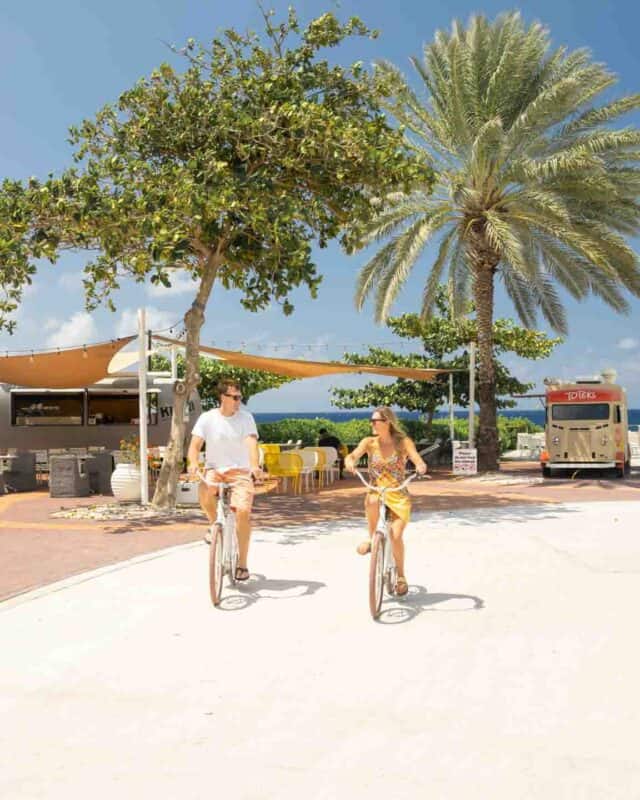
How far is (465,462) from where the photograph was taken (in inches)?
786

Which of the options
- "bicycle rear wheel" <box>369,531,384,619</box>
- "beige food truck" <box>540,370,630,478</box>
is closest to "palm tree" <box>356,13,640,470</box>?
"beige food truck" <box>540,370,630,478</box>

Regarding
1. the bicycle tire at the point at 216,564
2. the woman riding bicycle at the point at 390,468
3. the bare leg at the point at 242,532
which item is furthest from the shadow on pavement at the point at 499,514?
the bicycle tire at the point at 216,564

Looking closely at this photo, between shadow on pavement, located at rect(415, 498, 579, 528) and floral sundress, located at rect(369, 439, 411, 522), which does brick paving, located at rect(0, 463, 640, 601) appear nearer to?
shadow on pavement, located at rect(415, 498, 579, 528)

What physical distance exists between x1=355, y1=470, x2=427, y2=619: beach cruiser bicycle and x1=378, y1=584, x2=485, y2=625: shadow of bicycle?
102 mm

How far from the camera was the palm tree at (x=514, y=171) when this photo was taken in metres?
17.7

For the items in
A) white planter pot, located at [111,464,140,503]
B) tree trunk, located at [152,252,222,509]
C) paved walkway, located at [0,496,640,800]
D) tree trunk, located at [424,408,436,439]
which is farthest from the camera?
tree trunk, located at [424,408,436,439]

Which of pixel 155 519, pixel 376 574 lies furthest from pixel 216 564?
pixel 155 519

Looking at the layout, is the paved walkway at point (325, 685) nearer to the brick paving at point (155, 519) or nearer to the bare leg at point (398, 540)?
the bare leg at point (398, 540)

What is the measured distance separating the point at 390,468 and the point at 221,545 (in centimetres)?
132

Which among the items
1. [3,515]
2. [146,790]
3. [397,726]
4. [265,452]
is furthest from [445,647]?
[265,452]

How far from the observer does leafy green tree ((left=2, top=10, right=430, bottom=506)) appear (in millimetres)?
11953

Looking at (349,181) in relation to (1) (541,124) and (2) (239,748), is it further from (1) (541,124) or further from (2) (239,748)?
(2) (239,748)

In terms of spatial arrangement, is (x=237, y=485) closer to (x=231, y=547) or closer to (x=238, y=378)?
(x=231, y=547)

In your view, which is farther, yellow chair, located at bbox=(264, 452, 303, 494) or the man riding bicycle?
yellow chair, located at bbox=(264, 452, 303, 494)
